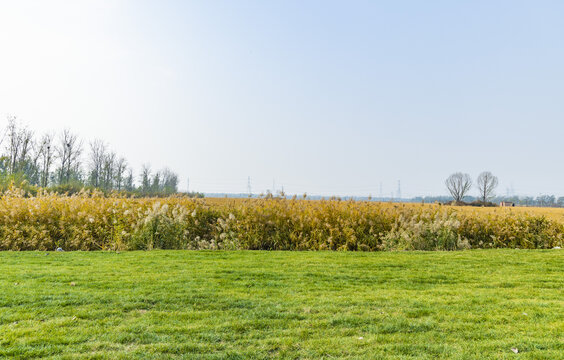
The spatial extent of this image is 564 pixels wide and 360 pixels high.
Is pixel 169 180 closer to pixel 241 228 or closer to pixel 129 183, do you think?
pixel 129 183

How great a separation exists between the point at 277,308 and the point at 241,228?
4.41m

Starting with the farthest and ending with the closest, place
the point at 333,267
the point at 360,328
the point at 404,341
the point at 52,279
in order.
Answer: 1. the point at 333,267
2. the point at 52,279
3. the point at 360,328
4. the point at 404,341

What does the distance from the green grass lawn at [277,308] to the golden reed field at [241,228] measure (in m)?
1.63

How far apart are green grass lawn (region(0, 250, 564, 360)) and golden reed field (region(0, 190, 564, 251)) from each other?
1634 millimetres

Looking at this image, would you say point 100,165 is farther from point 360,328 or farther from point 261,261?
point 360,328

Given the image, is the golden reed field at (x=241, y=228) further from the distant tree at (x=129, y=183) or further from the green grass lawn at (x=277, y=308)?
the distant tree at (x=129, y=183)

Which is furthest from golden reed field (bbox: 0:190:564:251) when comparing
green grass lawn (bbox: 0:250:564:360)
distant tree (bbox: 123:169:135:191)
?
distant tree (bbox: 123:169:135:191)

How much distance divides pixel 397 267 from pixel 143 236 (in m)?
5.01

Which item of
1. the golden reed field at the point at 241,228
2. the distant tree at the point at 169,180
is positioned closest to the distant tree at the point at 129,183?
the distant tree at the point at 169,180

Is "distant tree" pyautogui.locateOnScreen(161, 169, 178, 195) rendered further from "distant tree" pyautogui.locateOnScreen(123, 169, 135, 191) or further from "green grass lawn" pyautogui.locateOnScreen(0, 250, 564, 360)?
"green grass lawn" pyautogui.locateOnScreen(0, 250, 564, 360)

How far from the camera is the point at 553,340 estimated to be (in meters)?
2.98

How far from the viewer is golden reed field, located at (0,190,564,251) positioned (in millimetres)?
7664

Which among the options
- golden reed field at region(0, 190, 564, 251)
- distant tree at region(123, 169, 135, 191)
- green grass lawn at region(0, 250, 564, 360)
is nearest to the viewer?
green grass lawn at region(0, 250, 564, 360)

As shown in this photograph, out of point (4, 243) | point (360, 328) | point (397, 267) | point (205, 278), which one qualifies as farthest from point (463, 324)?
point (4, 243)
